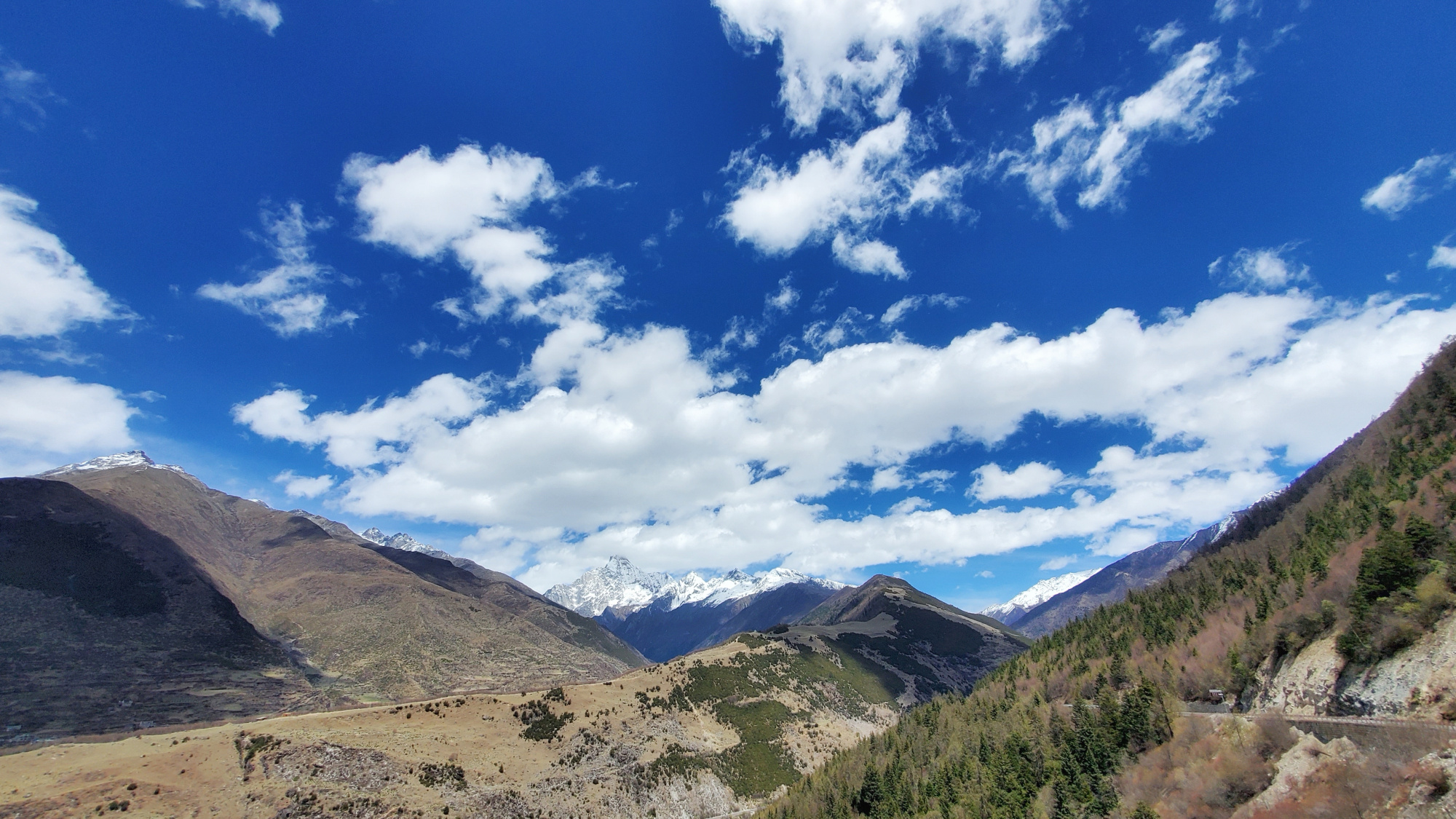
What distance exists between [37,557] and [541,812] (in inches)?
8963

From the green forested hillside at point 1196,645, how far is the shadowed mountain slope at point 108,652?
151730 millimetres

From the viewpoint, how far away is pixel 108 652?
155875mm

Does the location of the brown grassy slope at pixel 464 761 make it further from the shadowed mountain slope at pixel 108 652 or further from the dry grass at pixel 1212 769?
the dry grass at pixel 1212 769

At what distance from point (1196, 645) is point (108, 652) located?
828ft

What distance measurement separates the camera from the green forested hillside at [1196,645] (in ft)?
108

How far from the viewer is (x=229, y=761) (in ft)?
224

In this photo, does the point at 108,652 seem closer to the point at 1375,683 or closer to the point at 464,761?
the point at 464,761

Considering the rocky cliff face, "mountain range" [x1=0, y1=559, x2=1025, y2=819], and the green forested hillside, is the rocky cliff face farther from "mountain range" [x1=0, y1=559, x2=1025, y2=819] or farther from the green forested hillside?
"mountain range" [x1=0, y1=559, x2=1025, y2=819]

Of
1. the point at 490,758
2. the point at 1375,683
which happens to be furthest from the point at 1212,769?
the point at 490,758

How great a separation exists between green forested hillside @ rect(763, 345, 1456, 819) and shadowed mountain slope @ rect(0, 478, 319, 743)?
15173 centimetres

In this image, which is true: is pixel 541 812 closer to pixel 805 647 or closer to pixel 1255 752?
pixel 1255 752

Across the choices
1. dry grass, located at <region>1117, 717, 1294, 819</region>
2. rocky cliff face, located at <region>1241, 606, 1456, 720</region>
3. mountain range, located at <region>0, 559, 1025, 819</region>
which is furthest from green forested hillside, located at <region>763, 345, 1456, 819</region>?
mountain range, located at <region>0, 559, 1025, 819</region>

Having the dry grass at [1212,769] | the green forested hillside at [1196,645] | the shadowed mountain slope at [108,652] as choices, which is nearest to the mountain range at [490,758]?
the green forested hillside at [1196,645]

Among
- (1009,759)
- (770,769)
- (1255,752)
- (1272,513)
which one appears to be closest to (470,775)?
(770,769)
